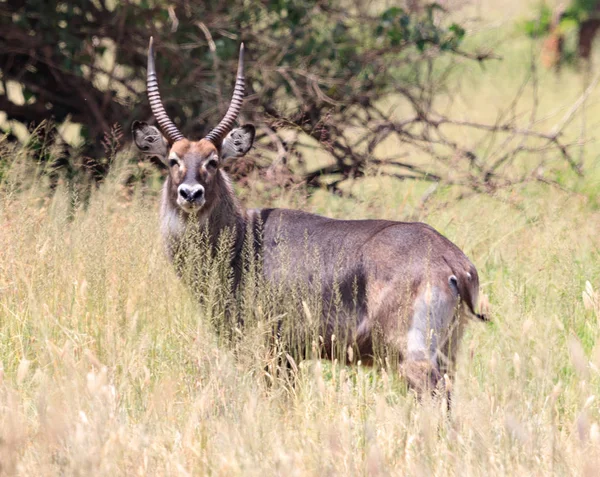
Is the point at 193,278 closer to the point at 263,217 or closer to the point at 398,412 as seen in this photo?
the point at 263,217

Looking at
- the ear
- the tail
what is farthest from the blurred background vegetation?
the tail

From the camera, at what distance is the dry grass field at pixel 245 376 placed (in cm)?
290

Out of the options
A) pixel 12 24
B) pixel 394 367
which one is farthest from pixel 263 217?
pixel 12 24

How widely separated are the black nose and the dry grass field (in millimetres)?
303

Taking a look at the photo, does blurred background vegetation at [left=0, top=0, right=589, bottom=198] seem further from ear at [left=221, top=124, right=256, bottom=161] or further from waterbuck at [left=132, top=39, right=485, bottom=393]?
waterbuck at [left=132, top=39, right=485, bottom=393]

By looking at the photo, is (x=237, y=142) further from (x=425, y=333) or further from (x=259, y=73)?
(x=259, y=73)

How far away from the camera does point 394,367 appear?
4262mm

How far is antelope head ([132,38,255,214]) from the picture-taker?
16.1 feet

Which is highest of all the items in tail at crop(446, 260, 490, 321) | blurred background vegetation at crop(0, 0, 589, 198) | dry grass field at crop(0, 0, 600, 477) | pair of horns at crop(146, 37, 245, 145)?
blurred background vegetation at crop(0, 0, 589, 198)

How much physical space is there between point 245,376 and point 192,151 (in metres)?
1.80

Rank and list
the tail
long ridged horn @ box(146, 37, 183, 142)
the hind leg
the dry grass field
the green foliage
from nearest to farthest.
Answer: the dry grass field, the hind leg, the tail, long ridged horn @ box(146, 37, 183, 142), the green foliage

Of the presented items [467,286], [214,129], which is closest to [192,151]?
[214,129]

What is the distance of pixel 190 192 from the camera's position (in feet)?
15.9

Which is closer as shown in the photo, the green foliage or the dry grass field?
the dry grass field
